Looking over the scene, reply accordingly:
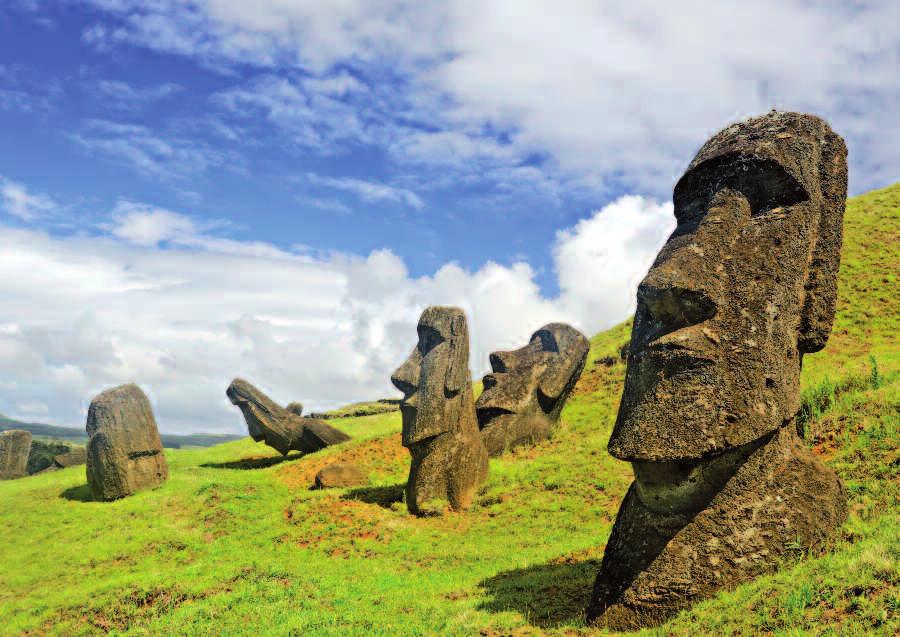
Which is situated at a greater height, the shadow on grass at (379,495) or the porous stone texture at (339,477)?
the porous stone texture at (339,477)

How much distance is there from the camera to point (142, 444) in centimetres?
1983

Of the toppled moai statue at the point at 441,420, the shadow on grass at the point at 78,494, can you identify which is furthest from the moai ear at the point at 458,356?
the shadow on grass at the point at 78,494

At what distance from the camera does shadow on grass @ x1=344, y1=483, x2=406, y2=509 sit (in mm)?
16469

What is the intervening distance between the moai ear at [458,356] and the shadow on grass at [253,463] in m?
11.4

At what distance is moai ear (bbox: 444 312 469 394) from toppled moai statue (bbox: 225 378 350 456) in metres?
10.7

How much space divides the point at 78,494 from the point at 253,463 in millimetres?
6856

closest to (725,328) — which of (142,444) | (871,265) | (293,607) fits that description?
(293,607)

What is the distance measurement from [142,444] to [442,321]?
34.3ft

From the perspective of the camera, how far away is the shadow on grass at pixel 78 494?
19.7m

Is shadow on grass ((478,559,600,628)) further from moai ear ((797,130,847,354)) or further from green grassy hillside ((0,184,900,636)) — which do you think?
moai ear ((797,130,847,354))

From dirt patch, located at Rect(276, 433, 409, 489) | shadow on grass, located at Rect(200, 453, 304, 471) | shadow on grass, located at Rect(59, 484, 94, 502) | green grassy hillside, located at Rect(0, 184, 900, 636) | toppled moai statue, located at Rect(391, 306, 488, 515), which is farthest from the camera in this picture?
shadow on grass, located at Rect(200, 453, 304, 471)

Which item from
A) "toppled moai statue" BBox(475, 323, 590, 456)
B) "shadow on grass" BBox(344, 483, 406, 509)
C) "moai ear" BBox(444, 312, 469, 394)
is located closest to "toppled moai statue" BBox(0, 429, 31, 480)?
"shadow on grass" BBox(344, 483, 406, 509)

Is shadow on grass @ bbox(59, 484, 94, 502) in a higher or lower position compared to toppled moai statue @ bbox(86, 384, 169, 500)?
lower

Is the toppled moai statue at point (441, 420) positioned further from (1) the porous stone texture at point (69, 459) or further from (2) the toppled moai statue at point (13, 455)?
(2) the toppled moai statue at point (13, 455)
